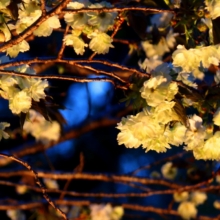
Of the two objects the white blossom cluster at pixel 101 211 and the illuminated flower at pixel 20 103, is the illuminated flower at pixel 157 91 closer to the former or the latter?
the illuminated flower at pixel 20 103

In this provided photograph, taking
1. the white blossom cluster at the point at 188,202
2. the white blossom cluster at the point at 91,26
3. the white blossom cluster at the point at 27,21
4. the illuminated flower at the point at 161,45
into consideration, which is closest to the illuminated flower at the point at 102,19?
the white blossom cluster at the point at 91,26

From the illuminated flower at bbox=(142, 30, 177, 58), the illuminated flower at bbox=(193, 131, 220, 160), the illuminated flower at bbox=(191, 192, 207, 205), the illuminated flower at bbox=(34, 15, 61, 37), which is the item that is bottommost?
the illuminated flower at bbox=(191, 192, 207, 205)

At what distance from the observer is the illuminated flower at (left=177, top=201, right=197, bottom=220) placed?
124 inches

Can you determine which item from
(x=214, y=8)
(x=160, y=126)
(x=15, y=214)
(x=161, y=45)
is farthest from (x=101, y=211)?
(x=214, y=8)

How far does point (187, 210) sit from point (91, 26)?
6.07 feet

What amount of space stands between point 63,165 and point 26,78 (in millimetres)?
3302

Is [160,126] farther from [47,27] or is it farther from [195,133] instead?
[47,27]

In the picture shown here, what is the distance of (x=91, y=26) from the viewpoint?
5.01ft

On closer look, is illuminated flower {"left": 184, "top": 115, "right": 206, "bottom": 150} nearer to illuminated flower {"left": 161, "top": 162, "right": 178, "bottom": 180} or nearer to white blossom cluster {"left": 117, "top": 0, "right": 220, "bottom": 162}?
white blossom cluster {"left": 117, "top": 0, "right": 220, "bottom": 162}

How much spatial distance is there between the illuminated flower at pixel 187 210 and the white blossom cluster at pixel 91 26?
1.78 meters

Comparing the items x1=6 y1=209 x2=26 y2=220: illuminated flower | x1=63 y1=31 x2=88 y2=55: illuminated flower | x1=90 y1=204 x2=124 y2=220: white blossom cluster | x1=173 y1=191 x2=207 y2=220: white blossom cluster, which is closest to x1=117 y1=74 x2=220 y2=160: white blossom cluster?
x1=63 y1=31 x2=88 y2=55: illuminated flower

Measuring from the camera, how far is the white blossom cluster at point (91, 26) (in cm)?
149

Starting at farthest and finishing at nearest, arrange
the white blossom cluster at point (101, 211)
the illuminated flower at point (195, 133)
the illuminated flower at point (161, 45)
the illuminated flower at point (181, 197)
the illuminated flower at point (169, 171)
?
the illuminated flower at point (169, 171) < the illuminated flower at point (181, 197) < the white blossom cluster at point (101, 211) < the illuminated flower at point (161, 45) < the illuminated flower at point (195, 133)

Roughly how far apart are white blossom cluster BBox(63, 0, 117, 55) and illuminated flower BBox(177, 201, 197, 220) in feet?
5.84
